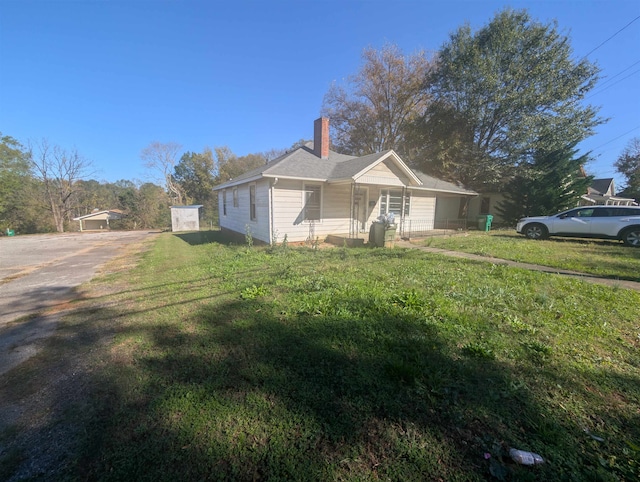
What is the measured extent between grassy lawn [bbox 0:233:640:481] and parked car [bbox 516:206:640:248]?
760 cm

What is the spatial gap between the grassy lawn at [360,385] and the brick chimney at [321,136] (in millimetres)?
9688

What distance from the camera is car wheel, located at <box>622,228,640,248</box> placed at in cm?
939

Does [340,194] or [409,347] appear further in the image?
[340,194]

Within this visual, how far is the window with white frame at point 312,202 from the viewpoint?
10.9 m

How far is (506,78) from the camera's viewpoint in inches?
666

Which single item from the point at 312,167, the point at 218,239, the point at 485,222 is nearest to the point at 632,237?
the point at 485,222

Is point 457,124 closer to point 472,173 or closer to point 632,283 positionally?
point 472,173

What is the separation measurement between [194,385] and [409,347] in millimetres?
2291

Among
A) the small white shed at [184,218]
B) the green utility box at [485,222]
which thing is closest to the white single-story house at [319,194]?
the green utility box at [485,222]

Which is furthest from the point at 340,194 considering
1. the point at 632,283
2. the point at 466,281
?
the point at 632,283

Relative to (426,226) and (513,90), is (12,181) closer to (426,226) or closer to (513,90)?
(426,226)

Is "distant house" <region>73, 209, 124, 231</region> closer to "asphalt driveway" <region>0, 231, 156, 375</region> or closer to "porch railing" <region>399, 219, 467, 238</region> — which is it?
"asphalt driveway" <region>0, 231, 156, 375</region>

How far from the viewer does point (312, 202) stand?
36.6 ft

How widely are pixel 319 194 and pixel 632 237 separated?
11.8 metres
